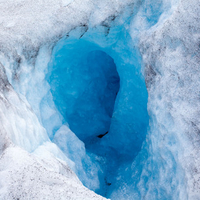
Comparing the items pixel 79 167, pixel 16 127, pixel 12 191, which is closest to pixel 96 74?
pixel 79 167

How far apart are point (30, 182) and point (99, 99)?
2.82 meters

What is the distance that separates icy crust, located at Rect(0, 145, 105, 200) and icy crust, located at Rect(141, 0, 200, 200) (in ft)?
3.12

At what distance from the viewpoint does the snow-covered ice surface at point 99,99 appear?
1.90 meters

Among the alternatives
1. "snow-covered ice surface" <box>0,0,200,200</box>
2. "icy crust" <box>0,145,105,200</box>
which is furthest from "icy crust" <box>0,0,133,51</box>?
"icy crust" <box>0,145,105,200</box>

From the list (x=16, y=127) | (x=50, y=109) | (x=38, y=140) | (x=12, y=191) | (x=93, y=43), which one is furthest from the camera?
(x=93, y=43)

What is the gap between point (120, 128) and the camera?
3805 mm

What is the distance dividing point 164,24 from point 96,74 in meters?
1.80

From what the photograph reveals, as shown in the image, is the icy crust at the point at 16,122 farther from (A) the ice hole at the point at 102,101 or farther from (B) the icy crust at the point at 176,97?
(B) the icy crust at the point at 176,97

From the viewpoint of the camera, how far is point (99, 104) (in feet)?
13.9

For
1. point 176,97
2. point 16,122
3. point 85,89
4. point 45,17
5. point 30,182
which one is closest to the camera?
point 30,182

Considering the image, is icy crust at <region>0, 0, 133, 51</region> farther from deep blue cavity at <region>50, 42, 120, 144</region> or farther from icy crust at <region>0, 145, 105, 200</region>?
icy crust at <region>0, 145, 105, 200</region>

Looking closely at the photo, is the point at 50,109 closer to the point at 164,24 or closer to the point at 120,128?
the point at 120,128

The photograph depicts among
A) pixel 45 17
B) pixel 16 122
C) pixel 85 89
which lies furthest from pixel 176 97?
pixel 85 89

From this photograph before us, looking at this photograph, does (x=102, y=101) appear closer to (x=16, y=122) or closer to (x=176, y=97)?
(x=176, y=97)
